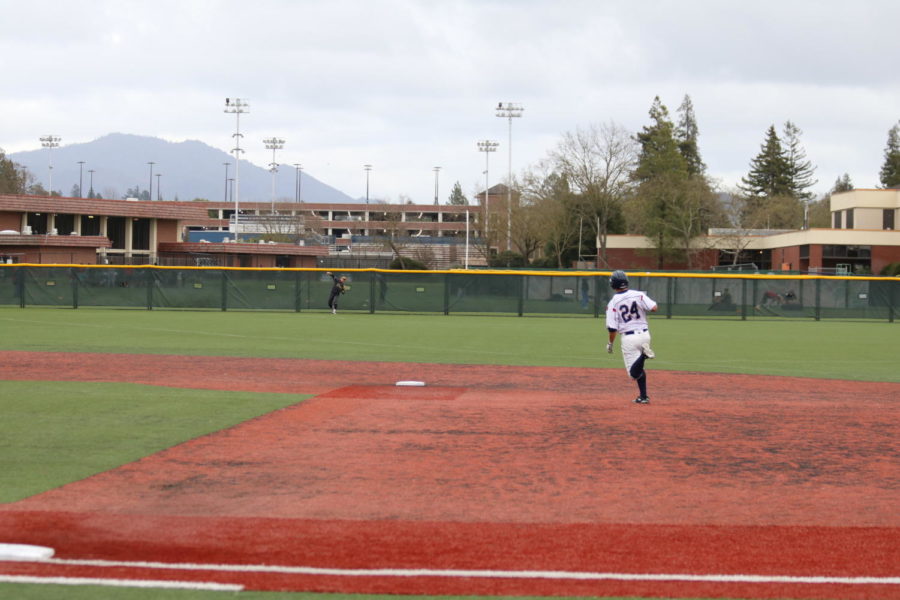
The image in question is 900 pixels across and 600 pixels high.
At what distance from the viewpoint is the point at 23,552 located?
5.48 m

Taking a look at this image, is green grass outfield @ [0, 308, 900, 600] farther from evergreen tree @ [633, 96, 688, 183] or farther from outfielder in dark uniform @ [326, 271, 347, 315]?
evergreen tree @ [633, 96, 688, 183]

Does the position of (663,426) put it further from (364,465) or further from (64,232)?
(64,232)

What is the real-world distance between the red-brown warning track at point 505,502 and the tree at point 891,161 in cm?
12782

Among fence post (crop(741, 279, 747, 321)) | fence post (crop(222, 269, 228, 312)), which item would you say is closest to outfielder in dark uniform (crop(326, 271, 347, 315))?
fence post (crop(222, 269, 228, 312))

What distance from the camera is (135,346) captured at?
857 inches

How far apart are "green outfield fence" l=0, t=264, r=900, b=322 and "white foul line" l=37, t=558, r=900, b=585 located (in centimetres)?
3322

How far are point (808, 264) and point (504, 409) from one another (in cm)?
5987

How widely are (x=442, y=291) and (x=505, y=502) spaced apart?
31.8m

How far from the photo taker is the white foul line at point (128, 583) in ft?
16.3

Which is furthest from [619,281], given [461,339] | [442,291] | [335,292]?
[442,291]

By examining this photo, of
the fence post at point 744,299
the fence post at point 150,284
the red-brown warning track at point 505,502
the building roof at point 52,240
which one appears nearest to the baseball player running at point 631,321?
the red-brown warning track at point 505,502

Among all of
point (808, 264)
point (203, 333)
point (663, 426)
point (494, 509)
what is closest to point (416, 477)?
point (494, 509)

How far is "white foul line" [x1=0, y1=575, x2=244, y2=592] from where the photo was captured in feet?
16.3

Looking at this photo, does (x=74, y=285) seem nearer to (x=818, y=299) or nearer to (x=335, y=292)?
(x=335, y=292)
